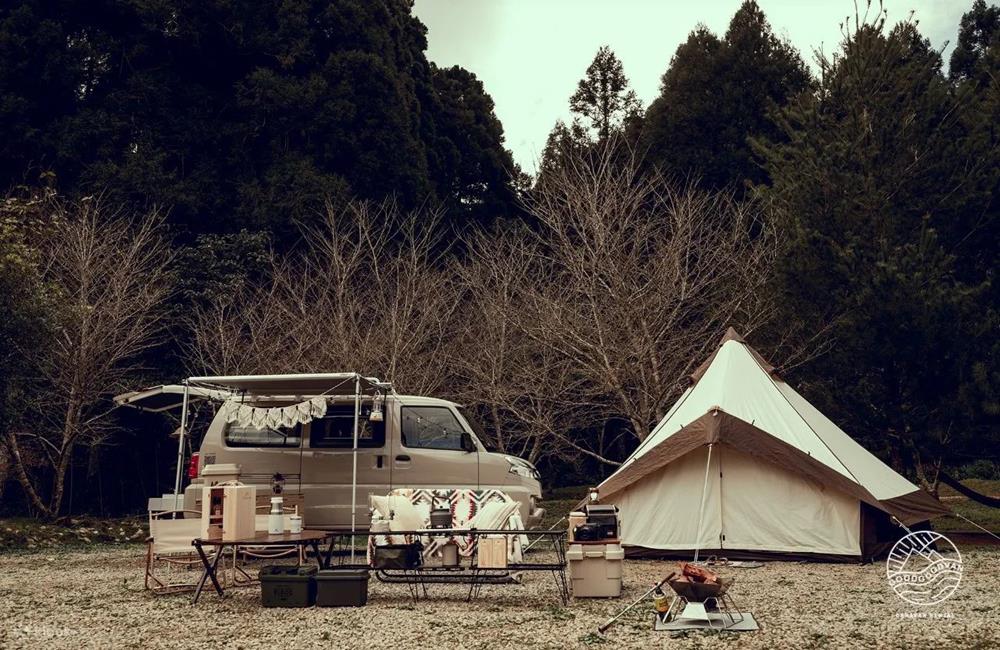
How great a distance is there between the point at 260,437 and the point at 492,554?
424cm

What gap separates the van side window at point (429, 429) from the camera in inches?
446

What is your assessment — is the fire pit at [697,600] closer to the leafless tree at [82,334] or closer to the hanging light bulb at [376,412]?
the hanging light bulb at [376,412]

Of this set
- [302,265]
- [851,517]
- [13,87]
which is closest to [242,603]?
[851,517]

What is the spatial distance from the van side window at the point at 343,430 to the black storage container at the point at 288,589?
10.8 ft

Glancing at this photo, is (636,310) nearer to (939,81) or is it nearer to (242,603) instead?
(939,81)

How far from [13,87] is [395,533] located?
16652 millimetres

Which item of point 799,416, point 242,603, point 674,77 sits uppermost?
point 674,77

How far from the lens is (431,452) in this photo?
11.2 m

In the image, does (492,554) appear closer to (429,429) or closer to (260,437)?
(429,429)

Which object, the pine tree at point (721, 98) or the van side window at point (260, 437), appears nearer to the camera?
the van side window at point (260, 437)

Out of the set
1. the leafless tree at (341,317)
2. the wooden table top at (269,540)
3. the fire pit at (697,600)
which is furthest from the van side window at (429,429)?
the fire pit at (697,600)

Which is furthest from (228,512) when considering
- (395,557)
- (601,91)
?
(601,91)

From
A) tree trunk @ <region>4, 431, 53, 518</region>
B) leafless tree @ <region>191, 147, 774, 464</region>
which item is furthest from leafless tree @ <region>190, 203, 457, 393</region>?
tree trunk @ <region>4, 431, 53, 518</region>

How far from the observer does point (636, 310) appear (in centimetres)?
1487
